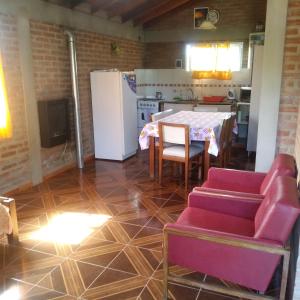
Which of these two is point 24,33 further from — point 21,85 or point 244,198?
point 244,198

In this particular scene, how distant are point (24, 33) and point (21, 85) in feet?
2.11

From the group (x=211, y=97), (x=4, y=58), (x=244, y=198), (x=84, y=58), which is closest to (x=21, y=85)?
(x=4, y=58)

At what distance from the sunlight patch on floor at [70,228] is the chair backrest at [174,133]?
1323 mm

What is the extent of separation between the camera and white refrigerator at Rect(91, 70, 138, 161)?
520 centimetres

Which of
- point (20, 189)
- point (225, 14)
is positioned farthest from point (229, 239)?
point (225, 14)

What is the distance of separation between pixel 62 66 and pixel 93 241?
293 centimetres

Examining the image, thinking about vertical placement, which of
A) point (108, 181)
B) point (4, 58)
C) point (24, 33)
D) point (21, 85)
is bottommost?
point (108, 181)

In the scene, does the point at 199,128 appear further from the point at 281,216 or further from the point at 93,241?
the point at 281,216

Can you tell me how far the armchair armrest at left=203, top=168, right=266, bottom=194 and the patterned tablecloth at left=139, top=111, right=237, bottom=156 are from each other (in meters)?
1.05

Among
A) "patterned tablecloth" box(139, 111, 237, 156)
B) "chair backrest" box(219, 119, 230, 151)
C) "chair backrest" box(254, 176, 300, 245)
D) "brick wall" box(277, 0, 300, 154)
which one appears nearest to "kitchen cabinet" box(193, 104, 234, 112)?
"patterned tablecloth" box(139, 111, 237, 156)

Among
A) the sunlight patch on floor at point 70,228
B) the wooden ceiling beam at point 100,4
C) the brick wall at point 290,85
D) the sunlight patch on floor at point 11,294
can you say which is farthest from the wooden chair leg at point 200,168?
the wooden ceiling beam at point 100,4

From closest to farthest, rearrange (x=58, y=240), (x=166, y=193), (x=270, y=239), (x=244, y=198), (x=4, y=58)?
(x=270, y=239), (x=244, y=198), (x=58, y=240), (x=4, y=58), (x=166, y=193)

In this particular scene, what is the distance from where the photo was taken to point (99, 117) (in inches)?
213

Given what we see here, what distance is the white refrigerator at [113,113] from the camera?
520 cm
